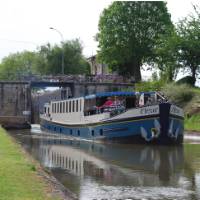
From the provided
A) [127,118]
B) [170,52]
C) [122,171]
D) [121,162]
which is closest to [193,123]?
[127,118]

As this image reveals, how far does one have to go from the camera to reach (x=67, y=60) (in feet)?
339

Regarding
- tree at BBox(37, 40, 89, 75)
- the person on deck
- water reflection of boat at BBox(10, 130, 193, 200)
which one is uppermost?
tree at BBox(37, 40, 89, 75)

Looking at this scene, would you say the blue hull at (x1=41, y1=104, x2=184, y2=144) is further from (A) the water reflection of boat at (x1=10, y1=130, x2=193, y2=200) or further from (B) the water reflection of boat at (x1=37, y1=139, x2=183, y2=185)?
(B) the water reflection of boat at (x1=37, y1=139, x2=183, y2=185)

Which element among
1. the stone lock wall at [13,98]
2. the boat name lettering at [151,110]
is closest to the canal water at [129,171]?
the boat name lettering at [151,110]

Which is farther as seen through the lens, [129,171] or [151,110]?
[151,110]

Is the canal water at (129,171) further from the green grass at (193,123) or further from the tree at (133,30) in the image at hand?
the tree at (133,30)

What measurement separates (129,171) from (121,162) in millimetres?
3785

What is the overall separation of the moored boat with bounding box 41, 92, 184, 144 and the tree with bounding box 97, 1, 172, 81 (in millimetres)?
34039

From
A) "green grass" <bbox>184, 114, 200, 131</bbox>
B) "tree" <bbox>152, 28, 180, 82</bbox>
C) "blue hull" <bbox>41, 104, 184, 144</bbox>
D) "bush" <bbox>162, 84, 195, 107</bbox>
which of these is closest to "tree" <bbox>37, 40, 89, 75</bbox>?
"tree" <bbox>152, 28, 180, 82</bbox>

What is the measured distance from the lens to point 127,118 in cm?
3312

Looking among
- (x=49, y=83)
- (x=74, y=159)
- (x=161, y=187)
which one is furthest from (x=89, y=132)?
(x=49, y=83)

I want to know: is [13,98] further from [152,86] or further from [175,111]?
[175,111]

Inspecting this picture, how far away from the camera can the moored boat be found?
32344mm

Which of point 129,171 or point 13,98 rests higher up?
point 13,98
